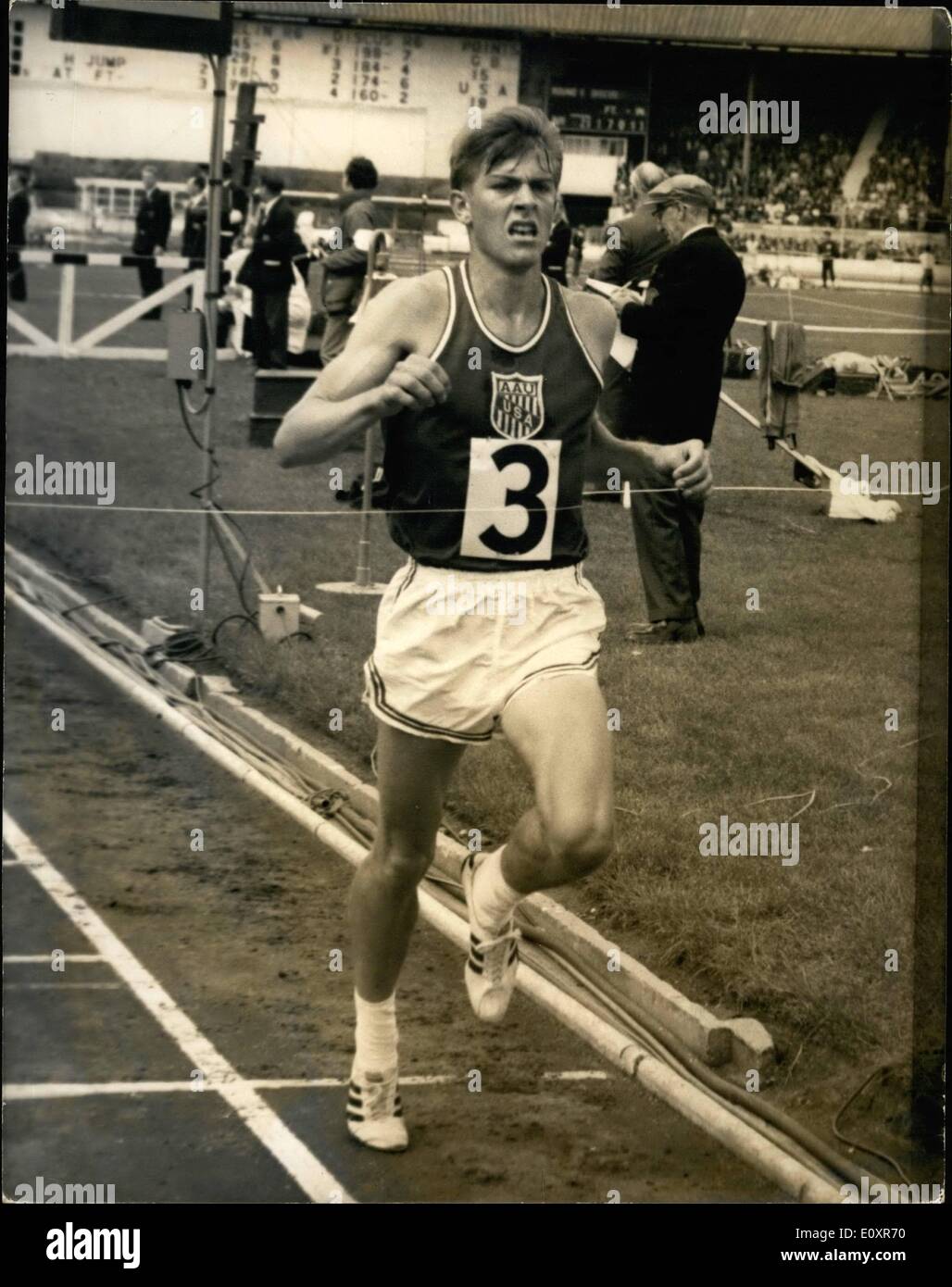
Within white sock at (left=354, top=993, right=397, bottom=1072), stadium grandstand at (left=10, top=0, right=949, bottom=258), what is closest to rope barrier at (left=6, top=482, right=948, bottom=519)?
stadium grandstand at (left=10, top=0, right=949, bottom=258)

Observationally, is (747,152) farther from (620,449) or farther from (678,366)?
(620,449)

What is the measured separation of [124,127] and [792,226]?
5.42ft

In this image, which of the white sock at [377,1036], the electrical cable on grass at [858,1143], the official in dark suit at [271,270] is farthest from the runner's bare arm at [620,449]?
the electrical cable on grass at [858,1143]

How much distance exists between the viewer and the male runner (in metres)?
4.14

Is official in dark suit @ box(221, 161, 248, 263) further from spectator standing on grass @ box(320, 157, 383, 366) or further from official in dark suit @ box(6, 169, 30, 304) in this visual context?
official in dark suit @ box(6, 169, 30, 304)

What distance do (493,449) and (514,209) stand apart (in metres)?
0.51

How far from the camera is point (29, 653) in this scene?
187 inches

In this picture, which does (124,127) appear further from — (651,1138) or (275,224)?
(651,1138)

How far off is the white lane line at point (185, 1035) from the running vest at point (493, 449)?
3.93ft

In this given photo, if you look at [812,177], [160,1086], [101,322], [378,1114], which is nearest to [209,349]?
[101,322]

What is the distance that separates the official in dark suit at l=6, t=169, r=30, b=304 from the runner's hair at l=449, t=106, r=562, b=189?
105cm

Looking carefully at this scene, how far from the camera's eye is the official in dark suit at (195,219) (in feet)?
16.6

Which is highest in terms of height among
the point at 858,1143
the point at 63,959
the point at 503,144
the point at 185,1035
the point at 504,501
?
the point at 503,144

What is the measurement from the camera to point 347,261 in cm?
476
